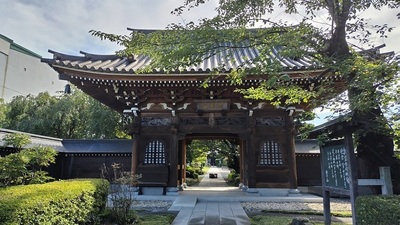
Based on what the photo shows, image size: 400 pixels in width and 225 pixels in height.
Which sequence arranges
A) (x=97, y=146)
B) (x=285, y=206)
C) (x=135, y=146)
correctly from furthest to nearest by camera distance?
(x=97, y=146)
(x=135, y=146)
(x=285, y=206)

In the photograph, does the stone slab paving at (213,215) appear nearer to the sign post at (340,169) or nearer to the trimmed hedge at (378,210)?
the sign post at (340,169)

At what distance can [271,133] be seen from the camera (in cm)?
987

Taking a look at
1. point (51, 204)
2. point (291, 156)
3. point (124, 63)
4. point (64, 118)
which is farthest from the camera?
point (64, 118)

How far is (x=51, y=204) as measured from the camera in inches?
159

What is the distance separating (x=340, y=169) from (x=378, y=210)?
1.69 meters

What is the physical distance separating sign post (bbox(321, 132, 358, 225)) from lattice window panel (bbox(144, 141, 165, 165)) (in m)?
6.01

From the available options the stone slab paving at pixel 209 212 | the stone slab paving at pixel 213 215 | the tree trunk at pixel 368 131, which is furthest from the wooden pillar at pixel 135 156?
the tree trunk at pixel 368 131

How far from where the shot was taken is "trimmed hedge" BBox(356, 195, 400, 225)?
9.96 ft

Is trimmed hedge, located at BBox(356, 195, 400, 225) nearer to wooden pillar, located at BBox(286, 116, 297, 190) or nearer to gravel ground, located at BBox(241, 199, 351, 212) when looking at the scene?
gravel ground, located at BBox(241, 199, 351, 212)

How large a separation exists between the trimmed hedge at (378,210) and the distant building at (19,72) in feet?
77.6

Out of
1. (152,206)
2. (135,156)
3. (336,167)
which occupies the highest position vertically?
(135,156)

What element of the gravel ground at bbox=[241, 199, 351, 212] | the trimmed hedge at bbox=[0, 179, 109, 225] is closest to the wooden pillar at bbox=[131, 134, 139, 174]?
the trimmed hedge at bbox=[0, 179, 109, 225]

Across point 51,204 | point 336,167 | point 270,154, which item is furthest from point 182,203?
point 336,167

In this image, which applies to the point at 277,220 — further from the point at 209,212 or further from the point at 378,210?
the point at 378,210
